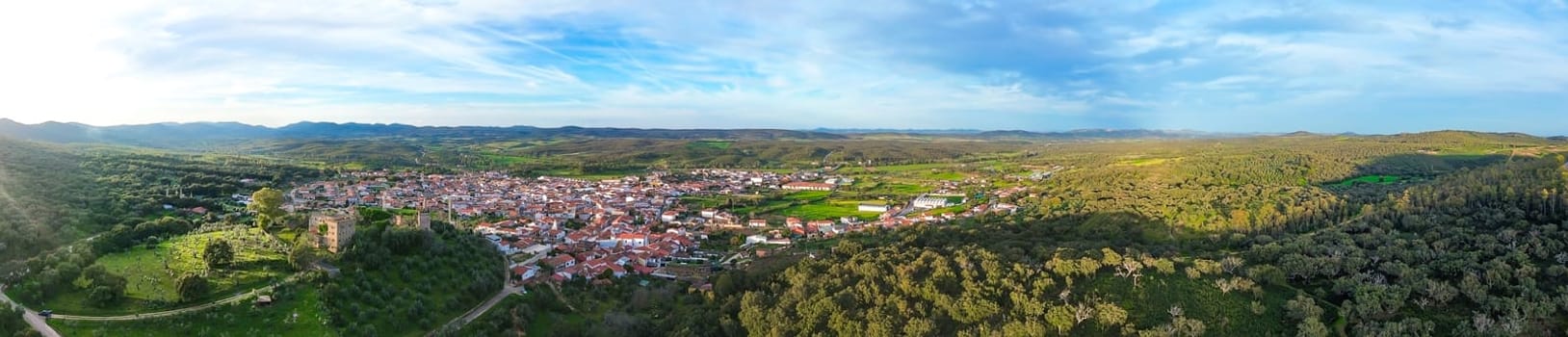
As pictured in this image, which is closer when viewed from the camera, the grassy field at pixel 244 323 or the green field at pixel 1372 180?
the grassy field at pixel 244 323

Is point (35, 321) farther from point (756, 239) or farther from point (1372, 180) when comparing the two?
point (1372, 180)

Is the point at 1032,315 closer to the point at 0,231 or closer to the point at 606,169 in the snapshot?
the point at 0,231

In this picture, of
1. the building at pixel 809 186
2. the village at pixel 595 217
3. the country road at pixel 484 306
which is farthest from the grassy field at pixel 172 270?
the building at pixel 809 186

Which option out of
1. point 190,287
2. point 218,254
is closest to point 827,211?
point 218,254

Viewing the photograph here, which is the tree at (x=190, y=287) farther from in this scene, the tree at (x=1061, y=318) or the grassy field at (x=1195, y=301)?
the grassy field at (x=1195, y=301)

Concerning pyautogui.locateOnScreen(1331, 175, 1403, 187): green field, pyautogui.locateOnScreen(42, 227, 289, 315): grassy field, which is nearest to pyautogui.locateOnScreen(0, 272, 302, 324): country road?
pyautogui.locateOnScreen(42, 227, 289, 315): grassy field

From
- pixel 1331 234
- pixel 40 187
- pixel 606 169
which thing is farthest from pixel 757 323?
pixel 606 169

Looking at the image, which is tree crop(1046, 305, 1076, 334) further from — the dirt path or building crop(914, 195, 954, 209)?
building crop(914, 195, 954, 209)
